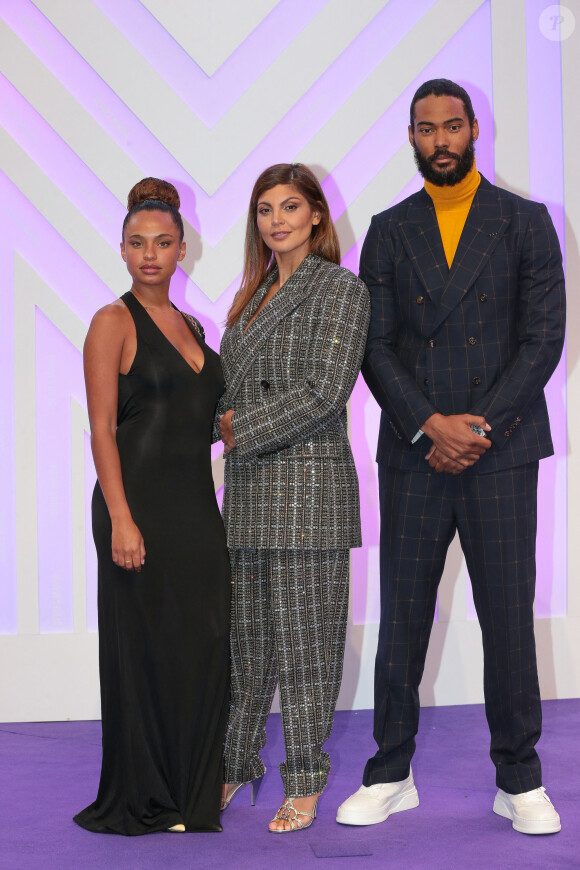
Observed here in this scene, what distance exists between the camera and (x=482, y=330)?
98.3 inches

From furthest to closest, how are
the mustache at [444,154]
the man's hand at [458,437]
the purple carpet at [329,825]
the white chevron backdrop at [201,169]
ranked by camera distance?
the white chevron backdrop at [201,169], the mustache at [444,154], the man's hand at [458,437], the purple carpet at [329,825]

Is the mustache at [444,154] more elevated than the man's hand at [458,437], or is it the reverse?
the mustache at [444,154]

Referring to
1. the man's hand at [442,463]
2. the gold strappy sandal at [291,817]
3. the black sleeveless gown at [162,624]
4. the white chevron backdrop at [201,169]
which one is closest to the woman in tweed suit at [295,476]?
the gold strappy sandal at [291,817]

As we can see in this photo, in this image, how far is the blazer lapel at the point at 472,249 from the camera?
248 centimetres

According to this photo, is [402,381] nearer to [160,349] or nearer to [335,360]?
[335,360]

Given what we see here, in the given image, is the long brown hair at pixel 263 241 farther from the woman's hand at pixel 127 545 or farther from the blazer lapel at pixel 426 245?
the woman's hand at pixel 127 545

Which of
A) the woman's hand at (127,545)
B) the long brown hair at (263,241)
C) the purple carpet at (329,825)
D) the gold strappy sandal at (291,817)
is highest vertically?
the long brown hair at (263,241)

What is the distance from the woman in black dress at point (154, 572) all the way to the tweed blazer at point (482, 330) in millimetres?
528

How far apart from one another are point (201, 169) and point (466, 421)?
1.83 meters

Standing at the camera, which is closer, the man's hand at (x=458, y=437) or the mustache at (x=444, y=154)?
the man's hand at (x=458, y=437)

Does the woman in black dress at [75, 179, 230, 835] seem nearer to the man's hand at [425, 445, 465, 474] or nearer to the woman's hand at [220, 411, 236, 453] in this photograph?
the woman's hand at [220, 411, 236, 453]

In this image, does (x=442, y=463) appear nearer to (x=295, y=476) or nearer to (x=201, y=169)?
(x=295, y=476)

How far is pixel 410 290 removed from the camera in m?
2.56

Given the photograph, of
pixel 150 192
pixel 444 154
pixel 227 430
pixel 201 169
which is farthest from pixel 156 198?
pixel 201 169
